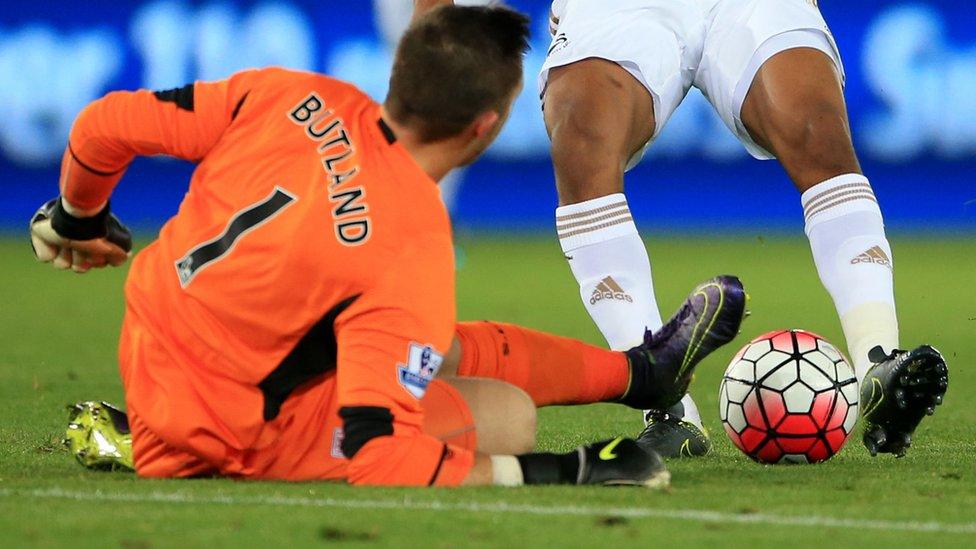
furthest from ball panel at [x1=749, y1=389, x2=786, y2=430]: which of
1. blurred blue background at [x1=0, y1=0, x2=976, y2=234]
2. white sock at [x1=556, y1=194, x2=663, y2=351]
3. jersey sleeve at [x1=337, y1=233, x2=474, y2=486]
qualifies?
blurred blue background at [x1=0, y1=0, x2=976, y2=234]

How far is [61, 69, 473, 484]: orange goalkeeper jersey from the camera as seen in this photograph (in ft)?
10.5

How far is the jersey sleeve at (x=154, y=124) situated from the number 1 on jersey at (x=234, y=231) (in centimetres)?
24

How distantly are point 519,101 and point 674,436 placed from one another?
9.21m

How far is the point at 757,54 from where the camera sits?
15.3 ft

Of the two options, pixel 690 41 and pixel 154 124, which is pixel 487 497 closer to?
pixel 154 124

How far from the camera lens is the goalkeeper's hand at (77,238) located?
3.70m

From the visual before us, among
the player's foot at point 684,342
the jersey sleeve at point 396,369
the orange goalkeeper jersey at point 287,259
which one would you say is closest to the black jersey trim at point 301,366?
the orange goalkeeper jersey at point 287,259

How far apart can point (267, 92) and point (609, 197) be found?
1307mm

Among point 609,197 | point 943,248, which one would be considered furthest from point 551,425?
point 943,248

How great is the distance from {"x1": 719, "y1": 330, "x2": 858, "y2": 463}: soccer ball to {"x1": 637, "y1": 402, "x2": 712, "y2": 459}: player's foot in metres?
0.12

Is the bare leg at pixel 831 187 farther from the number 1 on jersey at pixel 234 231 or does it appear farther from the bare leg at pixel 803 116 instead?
the number 1 on jersey at pixel 234 231

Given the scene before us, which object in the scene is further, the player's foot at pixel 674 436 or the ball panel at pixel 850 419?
the player's foot at pixel 674 436

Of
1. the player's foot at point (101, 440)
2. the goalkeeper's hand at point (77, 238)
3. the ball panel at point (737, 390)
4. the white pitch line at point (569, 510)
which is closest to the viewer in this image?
the white pitch line at point (569, 510)

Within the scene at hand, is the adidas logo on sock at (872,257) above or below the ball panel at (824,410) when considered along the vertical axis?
above
